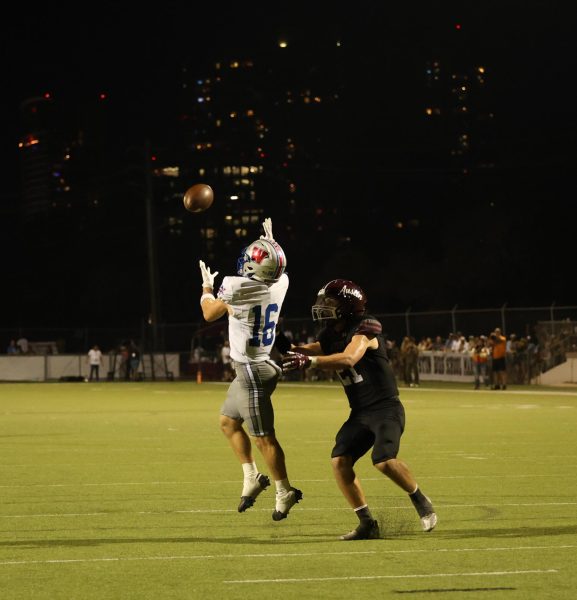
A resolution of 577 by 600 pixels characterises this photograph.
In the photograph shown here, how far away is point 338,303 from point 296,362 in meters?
0.79

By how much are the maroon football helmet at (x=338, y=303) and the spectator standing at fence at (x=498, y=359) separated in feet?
88.1

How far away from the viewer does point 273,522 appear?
10508 millimetres

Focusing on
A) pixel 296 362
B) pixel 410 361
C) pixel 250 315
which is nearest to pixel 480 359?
pixel 410 361

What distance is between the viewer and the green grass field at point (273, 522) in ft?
25.5

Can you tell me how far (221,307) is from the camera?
10352 mm

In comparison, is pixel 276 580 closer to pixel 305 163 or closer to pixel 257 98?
pixel 305 163

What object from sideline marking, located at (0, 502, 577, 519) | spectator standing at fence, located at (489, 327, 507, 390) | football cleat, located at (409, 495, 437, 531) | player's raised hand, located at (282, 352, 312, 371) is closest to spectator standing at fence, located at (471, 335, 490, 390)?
spectator standing at fence, located at (489, 327, 507, 390)

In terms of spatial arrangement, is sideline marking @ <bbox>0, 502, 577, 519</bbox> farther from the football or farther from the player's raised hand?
the football

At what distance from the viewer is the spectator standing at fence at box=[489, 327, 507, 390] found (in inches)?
1411

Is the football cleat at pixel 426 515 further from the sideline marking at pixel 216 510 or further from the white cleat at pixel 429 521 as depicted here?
the sideline marking at pixel 216 510

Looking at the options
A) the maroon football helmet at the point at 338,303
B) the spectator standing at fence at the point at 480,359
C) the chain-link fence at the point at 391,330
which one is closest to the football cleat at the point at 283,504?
the maroon football helmet at the point at 338,303

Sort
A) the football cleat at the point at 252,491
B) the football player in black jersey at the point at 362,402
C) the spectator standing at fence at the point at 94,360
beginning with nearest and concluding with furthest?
the football player in black jersey at the point at 362,402, the football cleat at the point at 252,491, the spectator standing at fence at the point at 94,360

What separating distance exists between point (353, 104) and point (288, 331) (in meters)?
47.4

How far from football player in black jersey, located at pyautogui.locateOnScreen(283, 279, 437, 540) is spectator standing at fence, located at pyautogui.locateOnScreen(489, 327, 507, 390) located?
26.7 m
